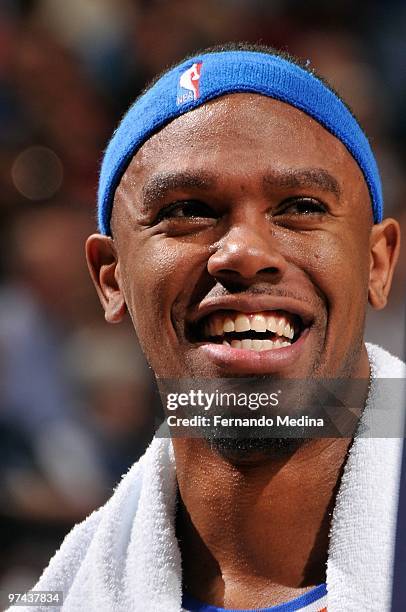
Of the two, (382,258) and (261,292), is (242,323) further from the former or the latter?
(382,258)

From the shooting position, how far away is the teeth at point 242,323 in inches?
37.8

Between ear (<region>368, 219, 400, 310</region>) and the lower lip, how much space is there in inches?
7.6

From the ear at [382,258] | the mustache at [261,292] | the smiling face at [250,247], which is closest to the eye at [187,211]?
the smiling face at [250,247]

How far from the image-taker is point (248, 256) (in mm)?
924

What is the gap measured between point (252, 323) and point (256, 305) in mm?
23

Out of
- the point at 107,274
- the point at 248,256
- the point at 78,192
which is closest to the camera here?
the point at 248,256

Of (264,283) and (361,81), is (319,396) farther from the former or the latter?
(361,81)

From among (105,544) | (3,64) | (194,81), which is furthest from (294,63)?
(105,544)

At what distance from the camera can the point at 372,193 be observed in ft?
3.61

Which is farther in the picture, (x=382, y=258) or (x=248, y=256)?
(x=382, y=258)

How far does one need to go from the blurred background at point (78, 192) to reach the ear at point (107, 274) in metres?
0.06

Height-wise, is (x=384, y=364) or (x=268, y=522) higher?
(x=384, y=364)

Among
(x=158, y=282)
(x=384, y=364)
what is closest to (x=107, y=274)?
(x=158, y=282)

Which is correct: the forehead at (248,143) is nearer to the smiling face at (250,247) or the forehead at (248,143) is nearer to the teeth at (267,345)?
the smiling face at (250,247)
